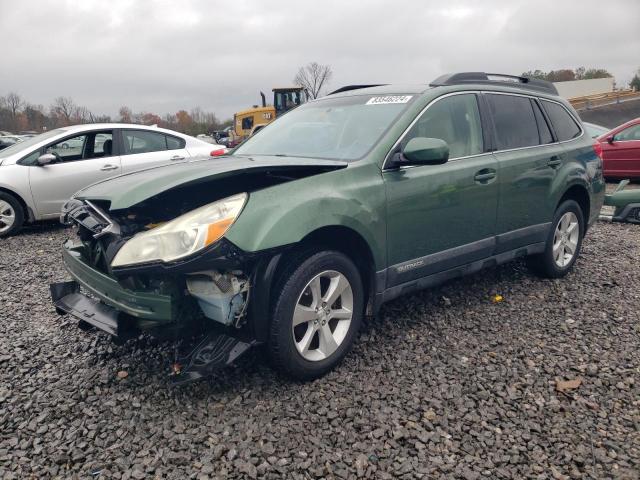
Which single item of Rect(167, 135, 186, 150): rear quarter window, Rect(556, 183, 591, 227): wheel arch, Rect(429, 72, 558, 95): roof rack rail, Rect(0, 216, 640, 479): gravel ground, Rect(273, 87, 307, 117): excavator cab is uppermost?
Rect(273, 87, 307, 117): excavator cab

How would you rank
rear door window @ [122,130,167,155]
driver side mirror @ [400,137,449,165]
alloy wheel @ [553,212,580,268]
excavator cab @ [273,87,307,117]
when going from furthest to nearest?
excavator cab @ [273,87,307,117]
rear door window @ [122,130,167,155]
alloy wheel @ [553,212,580,268]
driver side mirror @ [400,137,449,165]

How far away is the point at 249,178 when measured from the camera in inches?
105

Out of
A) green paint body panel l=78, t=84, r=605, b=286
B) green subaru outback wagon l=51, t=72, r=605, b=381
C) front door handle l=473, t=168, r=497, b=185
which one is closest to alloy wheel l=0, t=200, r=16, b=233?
green subaru outback wagon l=51, t=72, r=605, b=381

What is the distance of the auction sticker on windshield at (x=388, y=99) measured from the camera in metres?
3.41

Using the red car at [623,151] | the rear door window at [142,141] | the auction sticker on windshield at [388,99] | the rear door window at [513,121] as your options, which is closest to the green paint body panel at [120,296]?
the auction sticker on windshield at [388,99]

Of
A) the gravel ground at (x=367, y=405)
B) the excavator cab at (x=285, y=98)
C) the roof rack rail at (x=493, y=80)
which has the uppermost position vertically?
the excavator cab at (x=285, y=98)

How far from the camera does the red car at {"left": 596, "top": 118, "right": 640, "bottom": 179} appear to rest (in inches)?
386

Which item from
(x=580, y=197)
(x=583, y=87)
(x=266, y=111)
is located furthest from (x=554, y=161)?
(x=583, y=87)

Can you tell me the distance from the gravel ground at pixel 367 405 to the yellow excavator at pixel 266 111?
62.2 feet

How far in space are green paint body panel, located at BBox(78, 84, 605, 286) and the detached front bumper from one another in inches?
16.3

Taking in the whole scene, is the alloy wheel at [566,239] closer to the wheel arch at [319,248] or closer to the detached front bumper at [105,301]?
the wheel arch at [319,248]

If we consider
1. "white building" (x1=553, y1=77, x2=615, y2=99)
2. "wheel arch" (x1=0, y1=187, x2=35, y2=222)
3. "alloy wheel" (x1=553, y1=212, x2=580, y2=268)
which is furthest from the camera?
"white building" (x1=553, y1=77, x2=615, y2=99)

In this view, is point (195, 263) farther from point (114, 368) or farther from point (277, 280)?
point (114, 368)

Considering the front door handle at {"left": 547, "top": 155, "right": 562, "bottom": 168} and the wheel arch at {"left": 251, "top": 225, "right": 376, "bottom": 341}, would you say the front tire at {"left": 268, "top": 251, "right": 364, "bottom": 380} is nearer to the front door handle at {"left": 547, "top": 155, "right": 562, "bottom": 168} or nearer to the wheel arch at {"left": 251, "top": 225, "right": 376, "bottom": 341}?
the wheel arch at {"left": 251, "top": 225, "right": 376, "bottom": 341}
